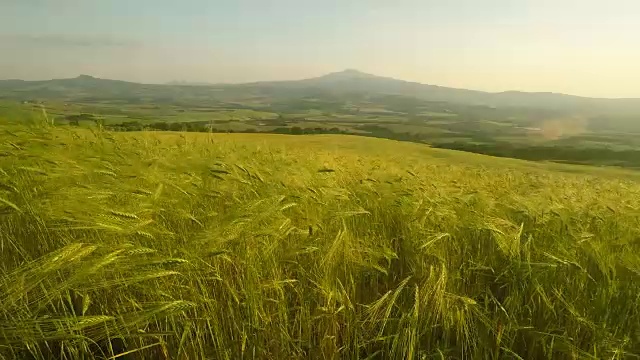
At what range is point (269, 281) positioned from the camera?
1854 millimetres

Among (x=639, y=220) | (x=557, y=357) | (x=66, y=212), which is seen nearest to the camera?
(x=66, y=212)

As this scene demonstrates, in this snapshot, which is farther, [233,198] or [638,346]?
[233,198]

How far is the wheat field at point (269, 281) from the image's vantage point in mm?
1437

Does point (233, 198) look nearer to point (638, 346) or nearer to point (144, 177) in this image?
point (144, 177)

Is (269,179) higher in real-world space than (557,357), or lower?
higher

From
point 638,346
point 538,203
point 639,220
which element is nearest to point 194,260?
point 638,346

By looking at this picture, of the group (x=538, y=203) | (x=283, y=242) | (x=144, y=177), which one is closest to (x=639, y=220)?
(x=538, y=203)

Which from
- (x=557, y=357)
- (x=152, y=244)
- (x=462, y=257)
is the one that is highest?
(x=152, y=244)

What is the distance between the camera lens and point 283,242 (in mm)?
2322

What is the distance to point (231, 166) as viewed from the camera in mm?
3184

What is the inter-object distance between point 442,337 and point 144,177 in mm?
1778

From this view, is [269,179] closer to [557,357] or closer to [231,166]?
[231,166]

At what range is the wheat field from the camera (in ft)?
4.71

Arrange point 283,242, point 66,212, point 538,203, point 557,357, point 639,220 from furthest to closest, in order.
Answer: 1. point 538,203
2. point 639,220
3. point 283,242
4. point 557,357
5. point 66,212
